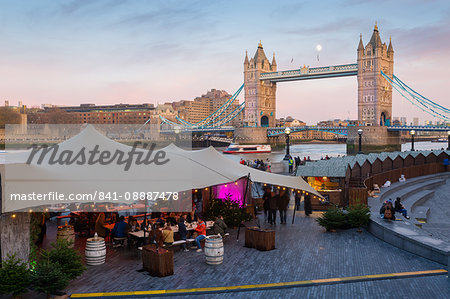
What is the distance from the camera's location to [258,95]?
128125mm

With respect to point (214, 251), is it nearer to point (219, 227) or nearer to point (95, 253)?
point (219, 227)

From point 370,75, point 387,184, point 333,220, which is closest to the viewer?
point 333,220

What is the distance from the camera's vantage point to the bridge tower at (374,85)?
348 ft

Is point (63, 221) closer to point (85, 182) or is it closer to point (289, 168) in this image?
point (85, 182)

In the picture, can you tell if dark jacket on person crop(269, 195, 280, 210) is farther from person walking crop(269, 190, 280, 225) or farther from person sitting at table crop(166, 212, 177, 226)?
person sitting at table crop(166, 212, 177, 226)

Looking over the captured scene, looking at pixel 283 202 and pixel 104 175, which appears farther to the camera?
pixel 283 202

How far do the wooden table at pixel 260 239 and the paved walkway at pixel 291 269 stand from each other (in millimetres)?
217

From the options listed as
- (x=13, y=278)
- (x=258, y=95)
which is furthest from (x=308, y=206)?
(x=258, y=95)

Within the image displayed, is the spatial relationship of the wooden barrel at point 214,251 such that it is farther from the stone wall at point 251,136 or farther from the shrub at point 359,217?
the stone wall at point 251,136

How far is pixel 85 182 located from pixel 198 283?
3.69 meters

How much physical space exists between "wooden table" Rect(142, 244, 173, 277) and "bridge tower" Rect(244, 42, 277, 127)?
115644 millimetres

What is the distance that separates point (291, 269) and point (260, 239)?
1.85 m

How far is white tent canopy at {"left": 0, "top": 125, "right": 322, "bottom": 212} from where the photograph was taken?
885 centimetres

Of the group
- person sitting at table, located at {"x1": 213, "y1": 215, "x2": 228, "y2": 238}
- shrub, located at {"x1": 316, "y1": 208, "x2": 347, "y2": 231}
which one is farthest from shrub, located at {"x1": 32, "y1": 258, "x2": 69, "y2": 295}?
shrub, located at {"x1": 316, "y1": 208, "x2": 347, "y2": 231}
